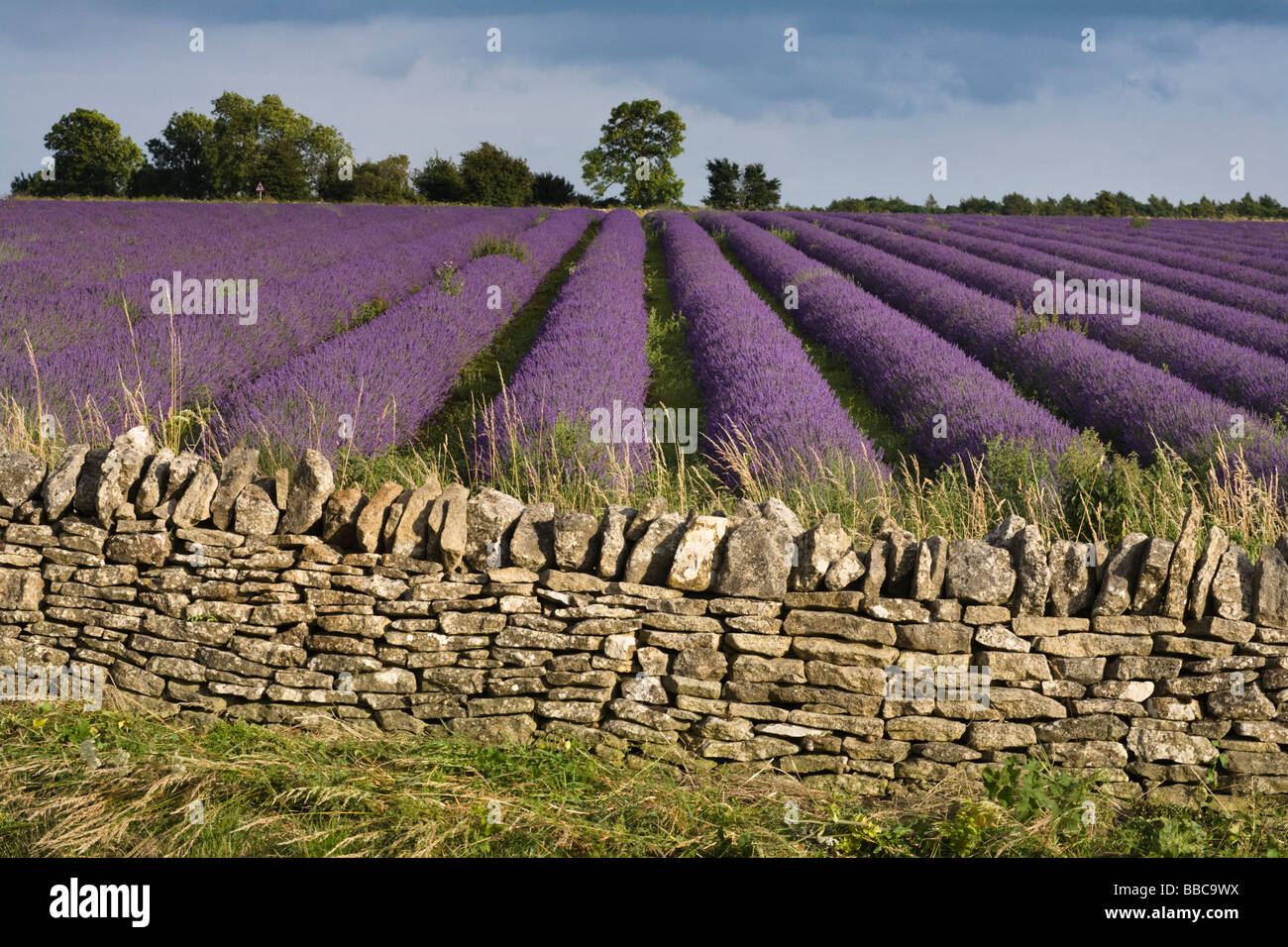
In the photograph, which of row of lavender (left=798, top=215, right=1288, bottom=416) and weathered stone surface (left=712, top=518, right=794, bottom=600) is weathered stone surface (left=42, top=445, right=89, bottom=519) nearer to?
weathered stone surface (left=712, top=518, right=794, bottom=600)

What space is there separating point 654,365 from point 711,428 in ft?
8.80

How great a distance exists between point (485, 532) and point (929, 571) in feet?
4.86

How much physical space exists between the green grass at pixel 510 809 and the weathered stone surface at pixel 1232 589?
0.60 meters

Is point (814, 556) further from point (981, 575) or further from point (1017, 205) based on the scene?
point (1017, 205)

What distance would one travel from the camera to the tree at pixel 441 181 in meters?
42.9

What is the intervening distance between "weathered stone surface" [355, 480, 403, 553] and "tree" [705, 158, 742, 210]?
46054mm

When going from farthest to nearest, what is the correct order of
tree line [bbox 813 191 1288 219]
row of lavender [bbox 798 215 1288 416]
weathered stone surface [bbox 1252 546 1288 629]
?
tree line [bbox 813 191 1288 219], row of lavender [bbox 798 215 1288 416], weathered stone surface [bbox 1252 546 1288 629]

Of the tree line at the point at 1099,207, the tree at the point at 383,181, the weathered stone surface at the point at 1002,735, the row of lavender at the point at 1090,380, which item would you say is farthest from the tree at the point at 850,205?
the weathered stone surface at the point at 1002,735

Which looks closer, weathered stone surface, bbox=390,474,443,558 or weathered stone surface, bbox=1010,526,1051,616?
weathered stone surface, bbox=1010,526,1051,616

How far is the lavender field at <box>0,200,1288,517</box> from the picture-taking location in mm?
4898

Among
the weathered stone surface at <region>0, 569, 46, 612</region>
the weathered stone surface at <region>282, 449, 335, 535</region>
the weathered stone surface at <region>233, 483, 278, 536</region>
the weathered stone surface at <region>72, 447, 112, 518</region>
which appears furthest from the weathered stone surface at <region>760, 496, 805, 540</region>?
the weathered stone surface at <region>0, 569, 46, 612</region>

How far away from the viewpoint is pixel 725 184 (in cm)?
4675

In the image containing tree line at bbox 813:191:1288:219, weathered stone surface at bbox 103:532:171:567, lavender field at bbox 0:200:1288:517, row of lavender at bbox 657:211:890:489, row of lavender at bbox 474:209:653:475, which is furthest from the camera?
tree line at bbox 813:191:1288:219

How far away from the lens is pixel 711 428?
5.90 m
